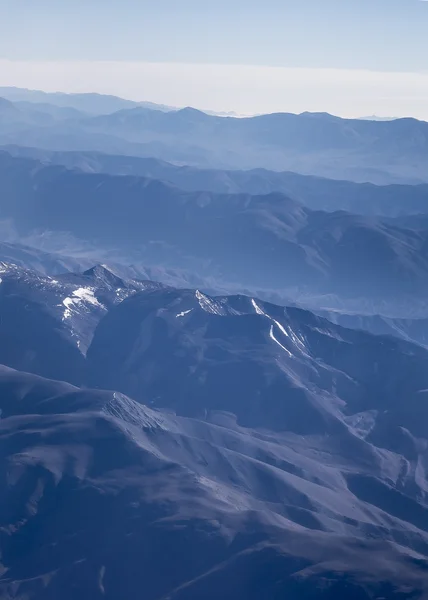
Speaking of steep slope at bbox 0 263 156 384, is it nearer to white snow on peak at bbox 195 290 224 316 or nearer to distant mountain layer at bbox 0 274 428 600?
distant mountain layer at bbox 0 274 428 600

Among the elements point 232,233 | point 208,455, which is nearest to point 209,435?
point 208,455

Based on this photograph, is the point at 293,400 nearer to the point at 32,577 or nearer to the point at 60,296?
the point at 60,296

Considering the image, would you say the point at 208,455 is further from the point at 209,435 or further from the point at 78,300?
the point at 78,300

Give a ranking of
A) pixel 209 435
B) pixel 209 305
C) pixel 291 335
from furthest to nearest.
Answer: pixel 209 305, pixel 291 335, pixel 209 435

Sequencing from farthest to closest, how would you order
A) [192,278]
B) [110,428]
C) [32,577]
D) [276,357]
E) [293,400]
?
[192,278] < [276,357] < [293,400] < [110,428] < [32,577]

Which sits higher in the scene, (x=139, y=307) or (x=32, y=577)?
(x=139, y=307)

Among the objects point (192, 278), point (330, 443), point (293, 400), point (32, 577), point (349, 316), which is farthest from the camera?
point (192, 278)

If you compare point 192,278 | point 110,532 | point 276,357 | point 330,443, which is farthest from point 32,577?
point 192,278
